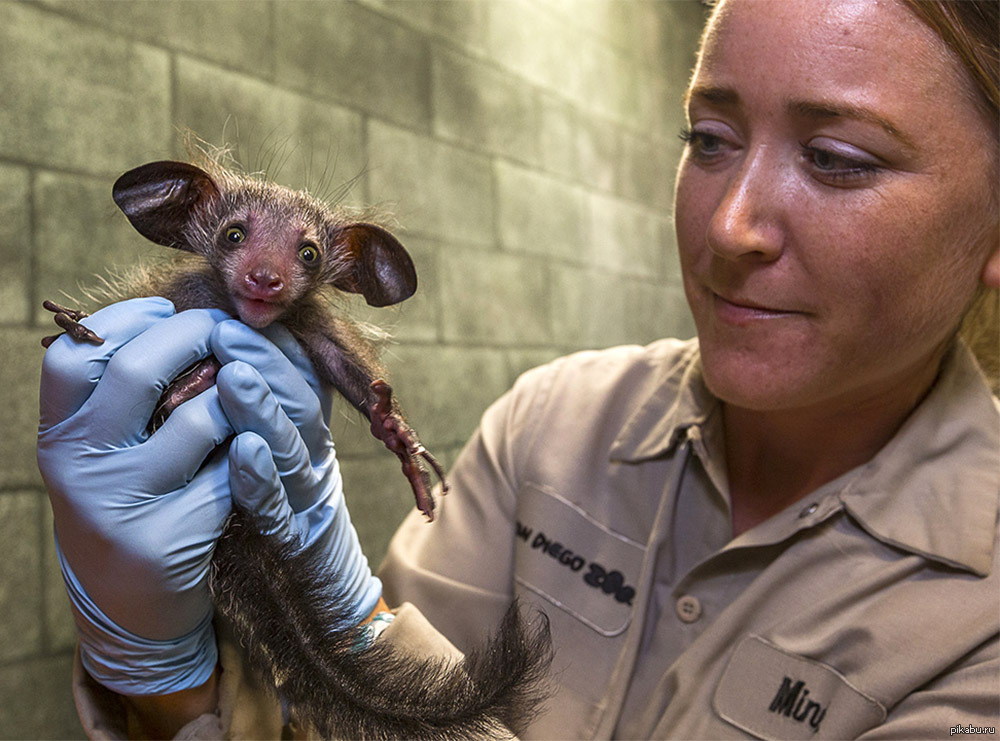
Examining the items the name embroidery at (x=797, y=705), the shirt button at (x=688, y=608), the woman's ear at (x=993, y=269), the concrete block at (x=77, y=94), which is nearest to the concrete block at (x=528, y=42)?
the concrete block at (x=77, y=94)

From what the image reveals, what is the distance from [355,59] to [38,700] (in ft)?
6.29

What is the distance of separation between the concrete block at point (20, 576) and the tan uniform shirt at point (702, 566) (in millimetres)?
774

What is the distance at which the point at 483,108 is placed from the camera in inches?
125

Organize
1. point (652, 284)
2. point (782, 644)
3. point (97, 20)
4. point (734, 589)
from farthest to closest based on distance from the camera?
1. point (652, 284)
2. point (97, 20)
3. point (734, 589)
4. point (782, 644)

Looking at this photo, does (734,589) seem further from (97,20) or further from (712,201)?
(97,20)

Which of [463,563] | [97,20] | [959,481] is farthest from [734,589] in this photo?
[97,20]

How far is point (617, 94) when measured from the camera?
4172 millimetres

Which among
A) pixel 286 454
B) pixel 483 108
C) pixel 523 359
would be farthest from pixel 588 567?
pixel 483 108

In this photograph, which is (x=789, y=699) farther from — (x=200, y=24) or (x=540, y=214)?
(x=540, y=214)

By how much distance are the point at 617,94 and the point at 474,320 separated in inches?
69.1

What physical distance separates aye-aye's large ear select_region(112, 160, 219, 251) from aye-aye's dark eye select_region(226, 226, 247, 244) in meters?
0.08

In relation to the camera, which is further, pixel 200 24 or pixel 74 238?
pixel 200 24

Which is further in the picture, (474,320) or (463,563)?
(474,320)

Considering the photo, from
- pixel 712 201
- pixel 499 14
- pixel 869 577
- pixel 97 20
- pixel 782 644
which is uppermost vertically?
pixel 499 14
